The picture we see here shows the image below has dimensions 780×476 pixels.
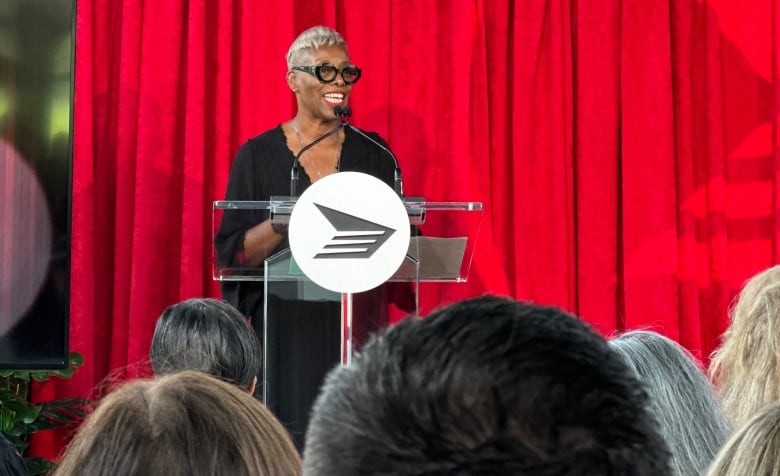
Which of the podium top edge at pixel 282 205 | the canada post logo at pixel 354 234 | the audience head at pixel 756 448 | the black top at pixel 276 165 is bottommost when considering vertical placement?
the audience head at pixel 756 448

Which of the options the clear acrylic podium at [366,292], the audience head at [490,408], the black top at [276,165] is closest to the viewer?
the audience head at [490,408]

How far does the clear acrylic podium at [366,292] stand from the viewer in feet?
8.68

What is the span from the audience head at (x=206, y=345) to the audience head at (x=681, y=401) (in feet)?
2.45

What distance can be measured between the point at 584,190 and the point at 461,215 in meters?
2.03

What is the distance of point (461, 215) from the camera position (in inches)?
110

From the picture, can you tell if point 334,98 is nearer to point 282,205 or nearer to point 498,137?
point 282,205

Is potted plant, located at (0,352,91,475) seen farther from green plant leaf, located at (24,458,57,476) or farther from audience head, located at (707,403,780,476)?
audience head, located at (707,403,780,476)

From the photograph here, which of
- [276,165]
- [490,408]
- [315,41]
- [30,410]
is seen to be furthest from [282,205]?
[490,408]

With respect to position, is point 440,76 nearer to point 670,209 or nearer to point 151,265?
point 670,209

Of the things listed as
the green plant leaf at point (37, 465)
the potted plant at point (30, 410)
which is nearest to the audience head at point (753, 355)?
the potted plant at point (30, 410)

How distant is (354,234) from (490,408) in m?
1.98

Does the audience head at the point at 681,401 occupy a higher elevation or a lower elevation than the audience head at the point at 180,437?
lower

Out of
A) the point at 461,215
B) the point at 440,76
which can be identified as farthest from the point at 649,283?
the point at 461,215

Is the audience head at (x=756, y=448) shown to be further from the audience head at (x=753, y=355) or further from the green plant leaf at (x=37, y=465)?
the green plant leaf at (x=37, y=465)
